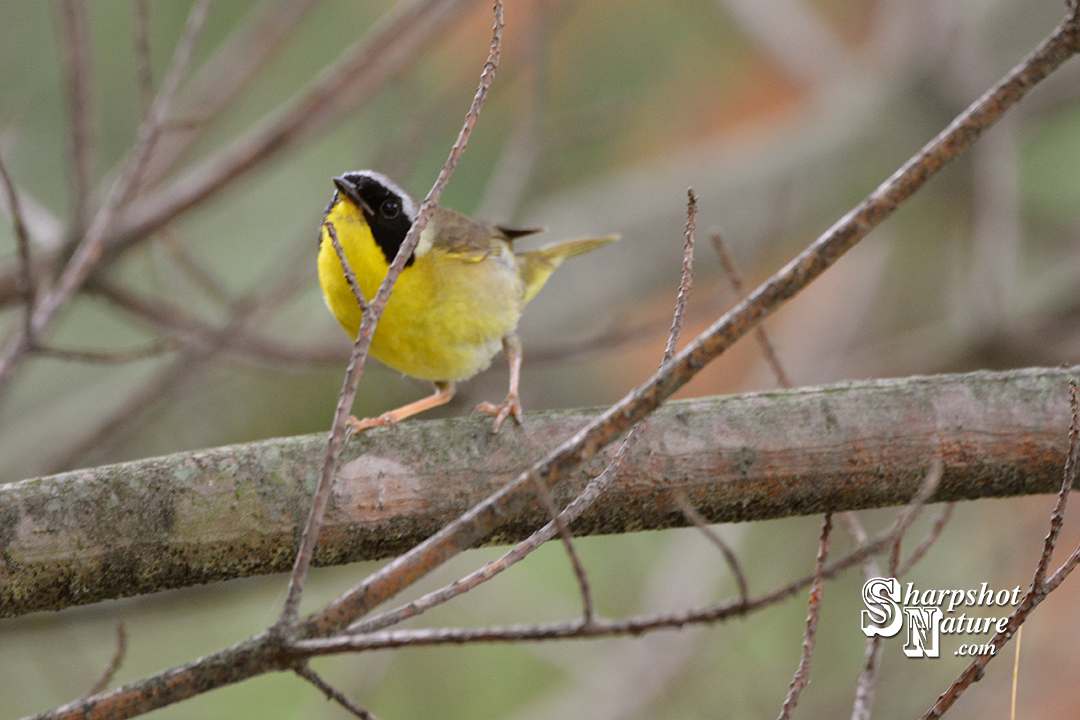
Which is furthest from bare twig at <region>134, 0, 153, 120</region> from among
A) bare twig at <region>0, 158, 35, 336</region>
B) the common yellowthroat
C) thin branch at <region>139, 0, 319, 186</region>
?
the common yellowthroat

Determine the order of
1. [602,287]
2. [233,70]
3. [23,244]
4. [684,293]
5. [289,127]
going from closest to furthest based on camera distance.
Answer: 1. [684,293]
2. [23,244]
3. [289,127]
4. [233,70]
5. [602,287]

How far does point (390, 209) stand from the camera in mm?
2840

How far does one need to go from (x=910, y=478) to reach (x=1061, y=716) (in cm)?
312

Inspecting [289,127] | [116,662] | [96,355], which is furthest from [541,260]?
[116,662]

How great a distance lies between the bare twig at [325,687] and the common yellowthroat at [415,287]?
1174mm

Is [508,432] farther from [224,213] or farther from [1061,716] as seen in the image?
[224,213]

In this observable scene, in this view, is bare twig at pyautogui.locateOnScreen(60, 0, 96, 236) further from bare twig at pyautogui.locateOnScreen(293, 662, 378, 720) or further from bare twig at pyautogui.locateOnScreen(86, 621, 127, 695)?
bare twig at pyautogui.locateOnScreen(293, 662, 378, 720)

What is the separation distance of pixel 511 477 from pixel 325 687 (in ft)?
2.40

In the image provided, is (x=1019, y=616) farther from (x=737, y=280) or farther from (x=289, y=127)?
(x=289, y=127)

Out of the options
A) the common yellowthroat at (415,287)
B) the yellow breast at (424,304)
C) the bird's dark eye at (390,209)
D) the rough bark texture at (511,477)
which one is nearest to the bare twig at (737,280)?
the rough bark texture at (511,477)

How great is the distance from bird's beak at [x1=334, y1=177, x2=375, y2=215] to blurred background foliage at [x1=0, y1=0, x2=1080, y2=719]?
1.45 ft

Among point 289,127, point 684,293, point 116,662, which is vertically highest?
point 289,127

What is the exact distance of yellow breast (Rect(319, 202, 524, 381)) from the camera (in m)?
2.71

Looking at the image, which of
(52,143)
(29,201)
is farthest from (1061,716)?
(52,143)
